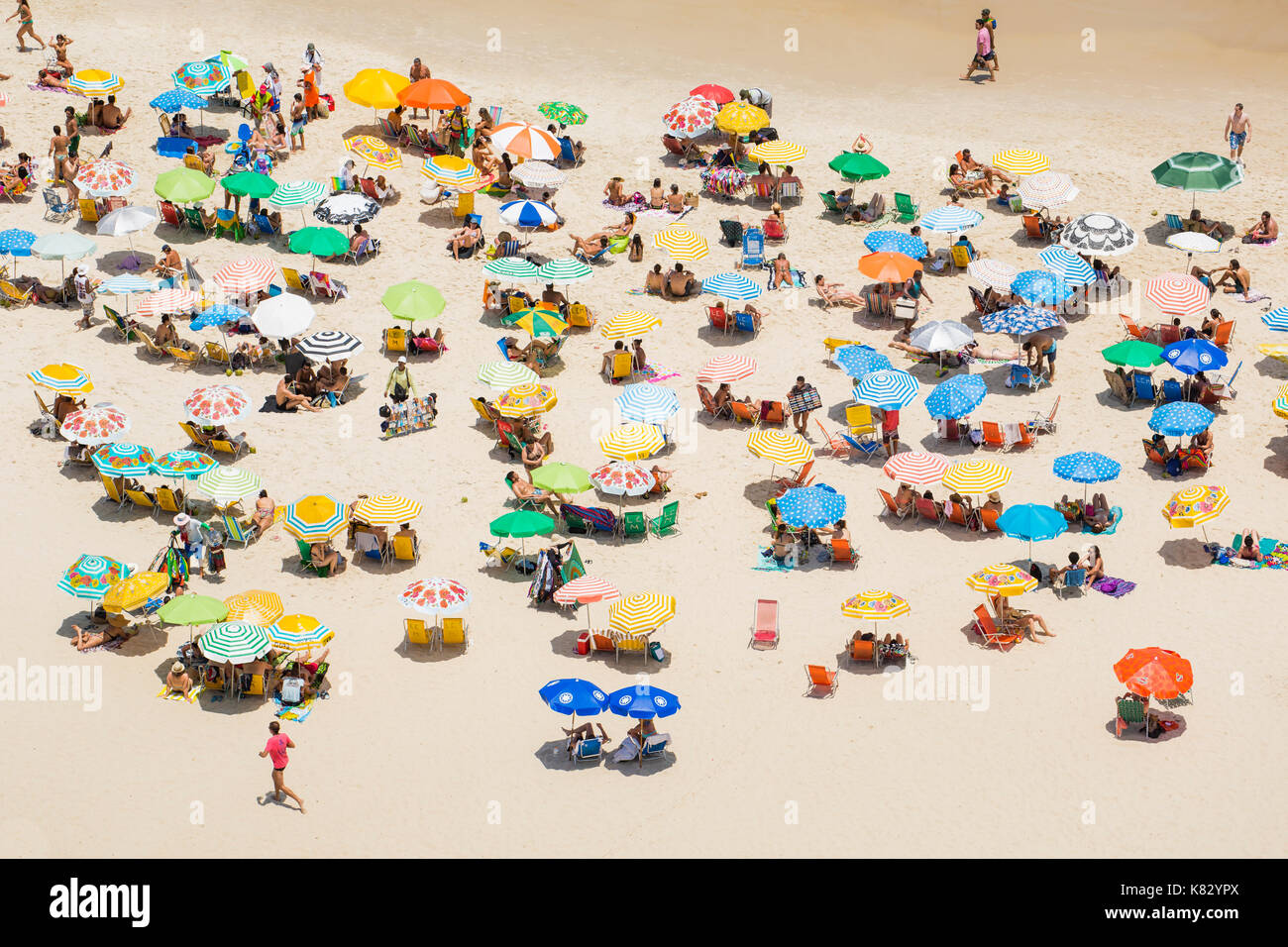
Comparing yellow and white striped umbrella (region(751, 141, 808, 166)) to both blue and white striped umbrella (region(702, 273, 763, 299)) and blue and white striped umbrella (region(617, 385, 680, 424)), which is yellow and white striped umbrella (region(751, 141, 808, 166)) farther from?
blue and white striped umbrella (region(617, 385, 680, 424))

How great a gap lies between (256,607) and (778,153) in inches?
794

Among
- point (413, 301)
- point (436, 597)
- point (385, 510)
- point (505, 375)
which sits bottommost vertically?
point (436, 597)

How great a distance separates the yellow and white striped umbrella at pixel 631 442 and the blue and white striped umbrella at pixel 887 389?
411 cm

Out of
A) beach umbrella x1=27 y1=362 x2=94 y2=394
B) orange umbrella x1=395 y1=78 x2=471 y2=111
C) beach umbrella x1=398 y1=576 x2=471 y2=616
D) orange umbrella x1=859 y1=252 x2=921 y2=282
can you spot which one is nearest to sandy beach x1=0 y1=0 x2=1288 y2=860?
A: beach umbrella x1=398 y1=576 x2=471 y2=616

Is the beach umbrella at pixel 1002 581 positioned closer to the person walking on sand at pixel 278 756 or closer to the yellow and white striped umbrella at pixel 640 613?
the yellow and white striped umbrella at pixel 640 613

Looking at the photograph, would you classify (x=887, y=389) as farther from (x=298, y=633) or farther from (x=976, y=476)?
(x=298, y=633)

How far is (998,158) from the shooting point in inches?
1608

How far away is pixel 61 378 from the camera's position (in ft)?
101

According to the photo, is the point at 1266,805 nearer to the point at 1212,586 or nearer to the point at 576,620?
the point at 1212,586

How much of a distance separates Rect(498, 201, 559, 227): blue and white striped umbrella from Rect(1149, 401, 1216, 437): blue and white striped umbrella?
14.6 m

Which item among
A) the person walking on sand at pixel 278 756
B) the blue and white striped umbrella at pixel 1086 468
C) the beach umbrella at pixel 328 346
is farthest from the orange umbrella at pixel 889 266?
the person walking on sand at pixel 278 756

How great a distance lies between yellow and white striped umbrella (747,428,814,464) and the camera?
29906 millimetres

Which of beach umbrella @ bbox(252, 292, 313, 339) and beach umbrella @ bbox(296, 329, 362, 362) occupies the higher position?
beach umbrella @ bbox(252, 292, 313, 339)

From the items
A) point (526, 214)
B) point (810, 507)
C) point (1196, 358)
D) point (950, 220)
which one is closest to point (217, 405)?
point (526, 214)
